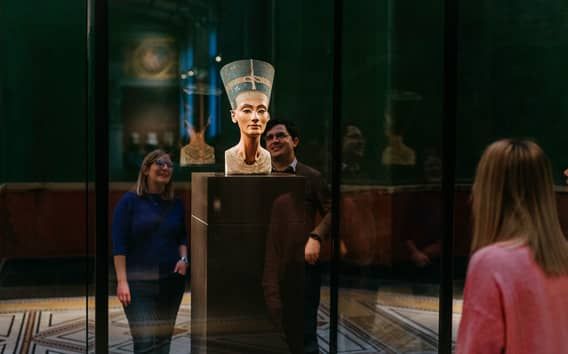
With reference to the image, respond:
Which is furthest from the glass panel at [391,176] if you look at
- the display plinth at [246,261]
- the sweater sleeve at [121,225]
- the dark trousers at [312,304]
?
the sweater sleeve at [121,225]

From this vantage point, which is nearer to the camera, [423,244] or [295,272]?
[295,272]

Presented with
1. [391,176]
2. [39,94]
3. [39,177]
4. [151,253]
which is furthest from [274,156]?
[39,94]

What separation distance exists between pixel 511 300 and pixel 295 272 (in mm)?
2157

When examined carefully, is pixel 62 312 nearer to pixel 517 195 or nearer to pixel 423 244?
pixel 423 244

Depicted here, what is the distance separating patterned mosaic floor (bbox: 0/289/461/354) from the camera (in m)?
3.66

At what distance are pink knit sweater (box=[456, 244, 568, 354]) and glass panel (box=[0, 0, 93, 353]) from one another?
2.70 meters

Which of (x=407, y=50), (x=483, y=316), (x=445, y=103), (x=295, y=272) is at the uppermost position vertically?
(x=407, y=50)

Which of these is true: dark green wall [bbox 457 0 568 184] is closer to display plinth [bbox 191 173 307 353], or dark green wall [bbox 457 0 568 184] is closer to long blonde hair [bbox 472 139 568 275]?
display plinth [bbox 191 173 307 353]

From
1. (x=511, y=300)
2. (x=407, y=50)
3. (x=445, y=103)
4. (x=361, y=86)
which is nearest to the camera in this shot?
(x=511, y=300)

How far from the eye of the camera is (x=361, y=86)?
4.23 m

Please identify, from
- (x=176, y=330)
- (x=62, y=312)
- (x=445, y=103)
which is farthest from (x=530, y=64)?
(x=62, y=312)

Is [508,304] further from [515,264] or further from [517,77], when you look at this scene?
[517,77]

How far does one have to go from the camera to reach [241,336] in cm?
362

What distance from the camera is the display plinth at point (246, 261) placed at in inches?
136
